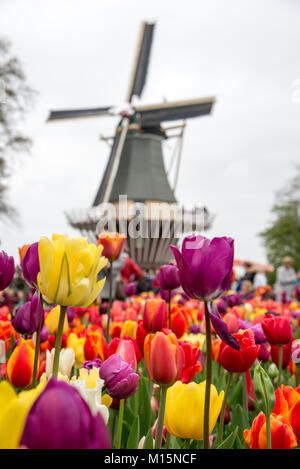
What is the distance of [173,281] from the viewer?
189cm

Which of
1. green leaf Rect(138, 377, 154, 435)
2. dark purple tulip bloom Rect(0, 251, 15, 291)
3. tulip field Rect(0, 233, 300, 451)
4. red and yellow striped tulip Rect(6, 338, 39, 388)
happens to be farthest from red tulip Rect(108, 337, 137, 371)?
green leaf Rect(138, 377, 154, 435)

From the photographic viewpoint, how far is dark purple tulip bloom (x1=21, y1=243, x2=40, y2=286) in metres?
1.13

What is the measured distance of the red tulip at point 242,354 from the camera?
126 cm

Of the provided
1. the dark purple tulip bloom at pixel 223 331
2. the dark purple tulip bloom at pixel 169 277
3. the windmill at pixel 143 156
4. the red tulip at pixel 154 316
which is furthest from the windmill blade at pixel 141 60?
the dark purple tulip bloom at pixel 223 331

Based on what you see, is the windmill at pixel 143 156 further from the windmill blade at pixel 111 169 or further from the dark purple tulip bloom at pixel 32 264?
the dark purple tulip bloom at pixel 32 264

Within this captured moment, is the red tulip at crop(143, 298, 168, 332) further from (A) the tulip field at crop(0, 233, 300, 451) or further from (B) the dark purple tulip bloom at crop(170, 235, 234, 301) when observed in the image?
(B) the dark purple tulip bloom at crop(170, 235, 234, 301)

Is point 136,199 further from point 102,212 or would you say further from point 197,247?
point 197,247

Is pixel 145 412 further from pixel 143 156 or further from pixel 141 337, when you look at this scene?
pixel 143 156

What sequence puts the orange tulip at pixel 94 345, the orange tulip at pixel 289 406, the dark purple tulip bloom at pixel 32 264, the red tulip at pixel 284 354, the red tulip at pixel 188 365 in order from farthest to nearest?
the red tulip at pixel 284 354
the orange tulip at pixel 94 345
the red tulip at pixel 188 365
the dark purple tulip bloom at pixel 32 264
the orange tulip at pixel 289 406

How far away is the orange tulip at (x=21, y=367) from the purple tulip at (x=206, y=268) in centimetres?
53

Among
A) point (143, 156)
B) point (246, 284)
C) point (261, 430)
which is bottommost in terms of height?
point (261, 430)

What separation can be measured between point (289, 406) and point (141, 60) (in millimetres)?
23559
